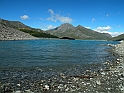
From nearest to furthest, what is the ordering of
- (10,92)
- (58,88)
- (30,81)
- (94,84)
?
(10,92) → (58,88) → (94,84) → (30,81)

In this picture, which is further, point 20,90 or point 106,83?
point 106,83

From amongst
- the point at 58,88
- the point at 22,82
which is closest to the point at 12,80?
the point at 22,82

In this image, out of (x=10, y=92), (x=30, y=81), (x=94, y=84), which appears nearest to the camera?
(x=10, y=92)

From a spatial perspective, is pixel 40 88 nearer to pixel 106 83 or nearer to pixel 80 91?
pixel 80 91

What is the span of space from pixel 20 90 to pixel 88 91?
504 centimetres

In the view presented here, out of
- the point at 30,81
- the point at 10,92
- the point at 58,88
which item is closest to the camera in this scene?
the point at 10,92

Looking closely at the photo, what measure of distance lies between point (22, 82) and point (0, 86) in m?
1.87

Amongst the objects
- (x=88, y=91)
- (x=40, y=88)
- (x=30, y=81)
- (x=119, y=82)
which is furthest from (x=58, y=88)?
(x=119, y=82)

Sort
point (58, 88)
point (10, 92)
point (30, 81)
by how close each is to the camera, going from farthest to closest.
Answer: point (30, 81) → point (58, 88) → point (10, 92)

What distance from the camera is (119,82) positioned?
13.2 m

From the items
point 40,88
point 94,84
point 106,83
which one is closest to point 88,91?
point 94,84

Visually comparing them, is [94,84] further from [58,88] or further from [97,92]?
[58,88]

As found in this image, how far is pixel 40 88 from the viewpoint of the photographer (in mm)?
11734

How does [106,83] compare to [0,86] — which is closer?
[0,86]
